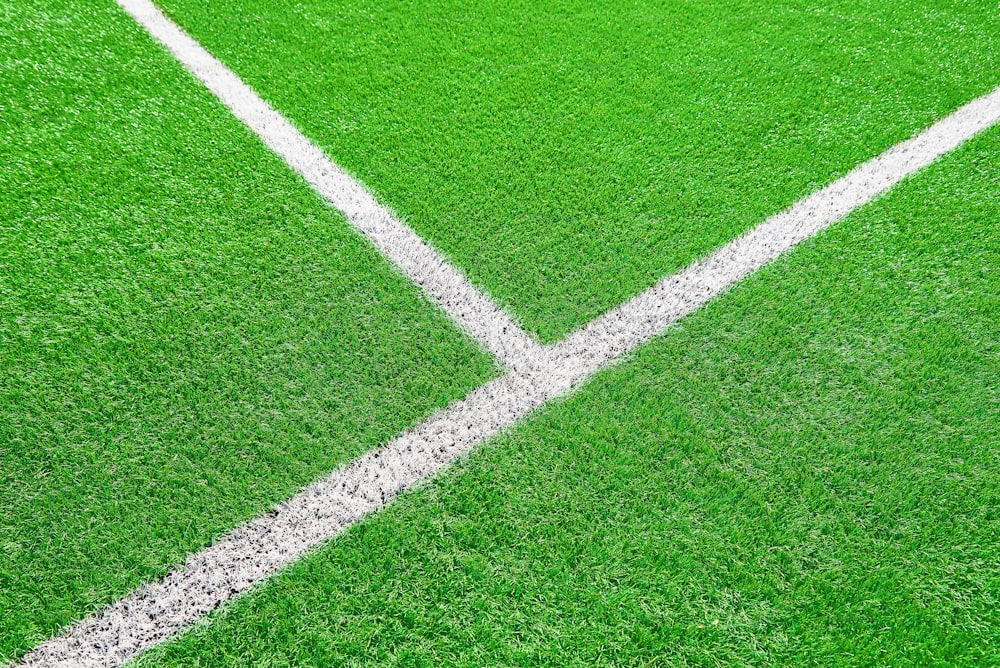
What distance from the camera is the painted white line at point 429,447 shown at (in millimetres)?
1404

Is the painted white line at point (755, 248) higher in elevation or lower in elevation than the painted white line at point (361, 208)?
lower

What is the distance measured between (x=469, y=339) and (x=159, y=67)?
5.53ft

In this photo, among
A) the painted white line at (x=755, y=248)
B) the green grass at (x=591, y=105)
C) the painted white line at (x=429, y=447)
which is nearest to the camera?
the painted white line at (x=429, y=447)

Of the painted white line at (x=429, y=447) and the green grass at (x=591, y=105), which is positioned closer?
the painted white line at (x=429, y=447)

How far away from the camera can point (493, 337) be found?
1894 mm

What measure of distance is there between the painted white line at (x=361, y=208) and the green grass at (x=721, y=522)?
0.30 m

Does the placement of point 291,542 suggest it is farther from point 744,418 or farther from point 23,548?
point 744,418

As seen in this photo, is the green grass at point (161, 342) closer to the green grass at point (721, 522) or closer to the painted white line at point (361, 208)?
the painted white line at point (361, 208)


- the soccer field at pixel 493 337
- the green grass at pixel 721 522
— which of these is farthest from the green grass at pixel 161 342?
the green grass at pixel 721 522

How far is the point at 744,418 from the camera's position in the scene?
5.76 ft

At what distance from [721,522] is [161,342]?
59.0 inches

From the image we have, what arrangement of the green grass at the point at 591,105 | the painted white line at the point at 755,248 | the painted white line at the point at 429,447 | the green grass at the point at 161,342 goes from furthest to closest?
1. the green grass at the point at 591,105
2. the painted white line at the point at 755,248
3. the green grass at the point at 161,342
4. the painted white line at the point at 429,447

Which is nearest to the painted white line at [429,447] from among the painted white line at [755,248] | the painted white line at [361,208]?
the painted white line at [755,248]

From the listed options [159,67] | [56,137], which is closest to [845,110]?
[159,67]
